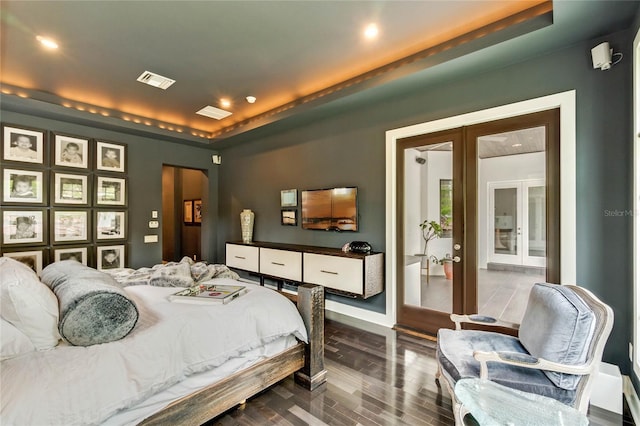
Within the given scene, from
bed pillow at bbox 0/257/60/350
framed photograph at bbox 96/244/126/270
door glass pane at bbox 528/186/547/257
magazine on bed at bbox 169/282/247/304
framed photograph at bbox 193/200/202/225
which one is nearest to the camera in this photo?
bed pillow at bbox 0/257/60/350

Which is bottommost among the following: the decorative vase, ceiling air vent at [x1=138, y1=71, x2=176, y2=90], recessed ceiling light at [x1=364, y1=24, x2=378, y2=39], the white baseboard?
the white baseboard

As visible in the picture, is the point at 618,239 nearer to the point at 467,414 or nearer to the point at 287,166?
the point at 467,414

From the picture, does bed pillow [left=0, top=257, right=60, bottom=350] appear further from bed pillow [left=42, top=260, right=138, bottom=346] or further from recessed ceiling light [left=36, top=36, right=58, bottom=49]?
recessed ceiling light [left=36, top=36, right=58, bottom=49]

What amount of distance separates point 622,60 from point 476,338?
240 centimetres

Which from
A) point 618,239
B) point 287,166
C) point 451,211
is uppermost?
point 287,166

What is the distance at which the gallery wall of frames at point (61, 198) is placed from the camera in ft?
12.9

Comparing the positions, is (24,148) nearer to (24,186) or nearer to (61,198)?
(24,186)

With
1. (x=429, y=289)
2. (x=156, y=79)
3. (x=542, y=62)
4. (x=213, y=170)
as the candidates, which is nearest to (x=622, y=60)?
(x=542, y=62)

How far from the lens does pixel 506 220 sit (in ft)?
9.58

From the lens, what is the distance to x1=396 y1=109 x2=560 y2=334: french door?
266 cm

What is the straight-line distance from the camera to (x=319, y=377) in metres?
2.29

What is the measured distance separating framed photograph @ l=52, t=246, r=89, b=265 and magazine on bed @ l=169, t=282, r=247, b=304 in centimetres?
333

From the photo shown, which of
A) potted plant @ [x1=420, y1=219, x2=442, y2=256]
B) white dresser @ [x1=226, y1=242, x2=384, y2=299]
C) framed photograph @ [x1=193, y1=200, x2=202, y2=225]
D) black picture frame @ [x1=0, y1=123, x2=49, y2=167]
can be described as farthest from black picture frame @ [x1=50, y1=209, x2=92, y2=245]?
potted plant @ [x1=420, y1=219, x2=442, y2=256]

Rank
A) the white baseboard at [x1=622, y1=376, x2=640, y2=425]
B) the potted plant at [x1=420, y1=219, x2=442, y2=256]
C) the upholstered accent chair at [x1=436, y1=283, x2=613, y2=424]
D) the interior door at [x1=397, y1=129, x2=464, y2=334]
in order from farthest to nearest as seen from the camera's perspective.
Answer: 1. the potted plant at [x1=420, y1=219, x2=442, y2=256]
2. the interior door at [x1=397, y1=129, x2=464, y2=334]
3. the white baseboard at [x1=622, y1=376, x2=640, y2=425]
4. the upholstered accent chair at [x1=436, y1=283, x2=613, y2=424]
